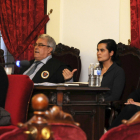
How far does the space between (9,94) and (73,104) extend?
0.67 meters

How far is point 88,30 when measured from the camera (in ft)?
15.8

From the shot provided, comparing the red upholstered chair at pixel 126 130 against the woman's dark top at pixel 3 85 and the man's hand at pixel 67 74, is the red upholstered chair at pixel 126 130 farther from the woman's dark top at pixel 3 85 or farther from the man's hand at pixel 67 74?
the man's hand at pixel 67 74

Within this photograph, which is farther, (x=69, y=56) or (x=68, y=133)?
(x=69, y=56)

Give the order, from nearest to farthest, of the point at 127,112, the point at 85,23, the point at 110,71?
the point at 127,112
the point at 110,71
the point at 85,23

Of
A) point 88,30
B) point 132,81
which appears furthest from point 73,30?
point 132,81

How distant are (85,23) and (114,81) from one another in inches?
59.3

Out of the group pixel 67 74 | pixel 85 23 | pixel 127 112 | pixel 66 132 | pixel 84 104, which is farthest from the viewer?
pixel 85 23

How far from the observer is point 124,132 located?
97 cm

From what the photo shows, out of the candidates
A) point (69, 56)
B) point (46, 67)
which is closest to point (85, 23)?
point (69, 56)

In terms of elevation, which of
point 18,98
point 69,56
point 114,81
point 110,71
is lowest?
point 18,98

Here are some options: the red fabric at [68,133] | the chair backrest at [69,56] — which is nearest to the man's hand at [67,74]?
the chair backrest at [69,56]

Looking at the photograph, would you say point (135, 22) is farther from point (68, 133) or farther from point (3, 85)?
point (68, 133)

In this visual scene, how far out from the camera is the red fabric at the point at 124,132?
96 cm

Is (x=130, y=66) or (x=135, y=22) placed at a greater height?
(x=135, y=22)
